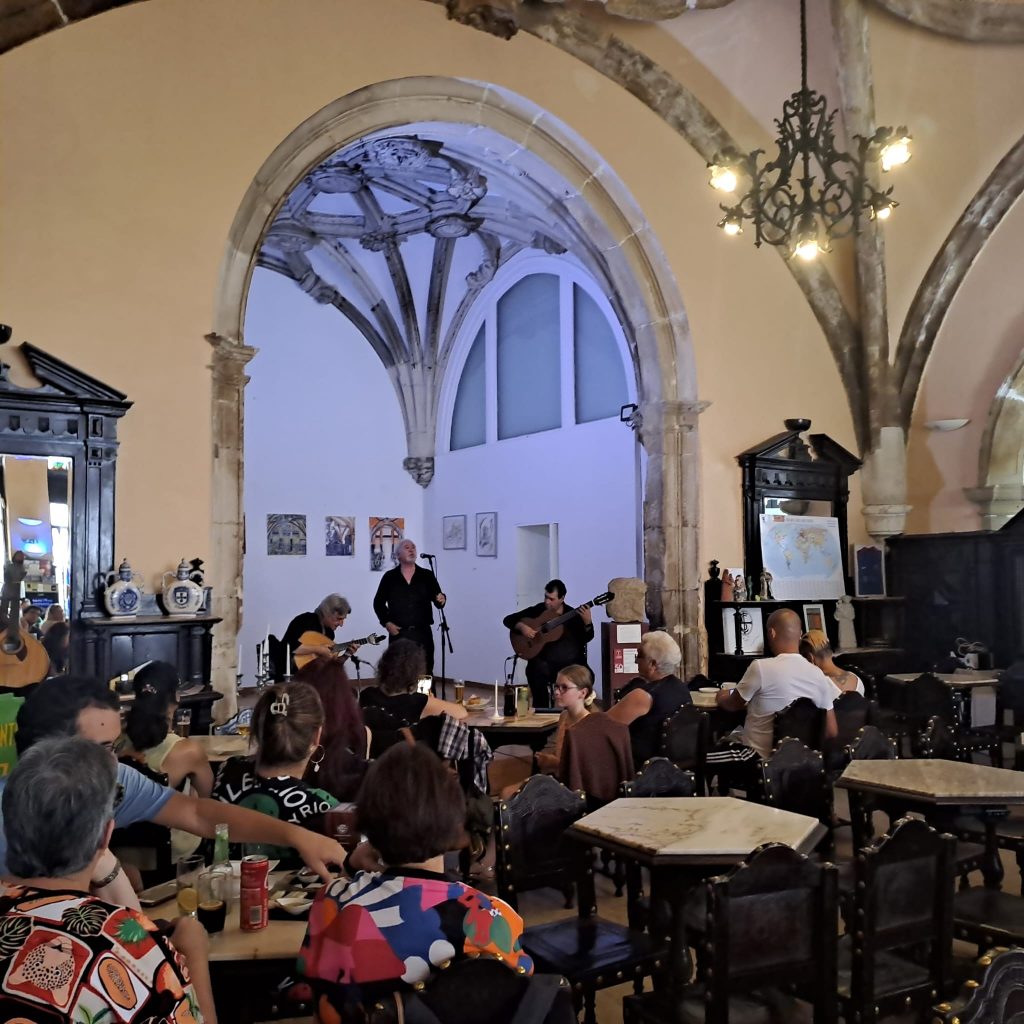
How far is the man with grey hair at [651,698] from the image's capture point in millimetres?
4852

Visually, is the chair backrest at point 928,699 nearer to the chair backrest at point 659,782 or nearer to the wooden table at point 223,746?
the chair backrest at point 659,782

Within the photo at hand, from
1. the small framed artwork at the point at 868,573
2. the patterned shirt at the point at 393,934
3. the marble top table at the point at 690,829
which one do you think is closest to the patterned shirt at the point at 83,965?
the patterned shirt at the point at 393,934

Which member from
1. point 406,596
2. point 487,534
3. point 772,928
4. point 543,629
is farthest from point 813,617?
point 772,928

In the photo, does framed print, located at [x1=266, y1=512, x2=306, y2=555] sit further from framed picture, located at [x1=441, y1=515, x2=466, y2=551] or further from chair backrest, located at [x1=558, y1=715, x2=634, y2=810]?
chair backrest, located at [x1=558, y1=715, x2=634, y2=810]

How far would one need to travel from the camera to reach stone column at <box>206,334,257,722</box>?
6.32 metres

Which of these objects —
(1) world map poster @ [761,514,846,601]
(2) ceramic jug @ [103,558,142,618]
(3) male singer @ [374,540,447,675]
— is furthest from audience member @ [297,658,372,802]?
(1) world map poster @ [761,514,846,601]

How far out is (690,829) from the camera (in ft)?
10.2

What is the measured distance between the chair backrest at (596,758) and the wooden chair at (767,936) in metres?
1.61

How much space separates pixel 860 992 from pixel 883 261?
25.6 ft

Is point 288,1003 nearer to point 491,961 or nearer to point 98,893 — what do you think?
point 98,893

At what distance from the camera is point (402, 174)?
1038 cm

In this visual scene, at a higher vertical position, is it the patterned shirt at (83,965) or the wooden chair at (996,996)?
the patterned shirt at (83,965)

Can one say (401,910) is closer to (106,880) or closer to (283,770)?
(106,880)

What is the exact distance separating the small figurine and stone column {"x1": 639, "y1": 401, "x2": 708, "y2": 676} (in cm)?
176
